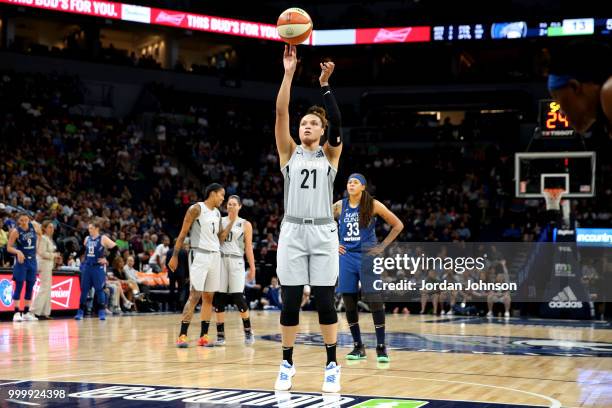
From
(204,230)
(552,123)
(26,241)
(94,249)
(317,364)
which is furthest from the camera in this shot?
(552,123)

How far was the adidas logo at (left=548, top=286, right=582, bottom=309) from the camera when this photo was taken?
68.6 ft

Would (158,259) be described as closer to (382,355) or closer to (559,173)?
(559,173)

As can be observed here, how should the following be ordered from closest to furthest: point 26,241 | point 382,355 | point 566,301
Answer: point 382,355
point 26,241
point 566,301

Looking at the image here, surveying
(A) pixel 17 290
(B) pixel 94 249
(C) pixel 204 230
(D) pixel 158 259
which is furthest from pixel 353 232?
(D) pixel 158 259

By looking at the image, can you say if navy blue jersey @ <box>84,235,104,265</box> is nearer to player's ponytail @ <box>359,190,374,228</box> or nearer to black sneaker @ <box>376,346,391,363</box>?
player's ponytail @ <box>359,190,374,228</box>

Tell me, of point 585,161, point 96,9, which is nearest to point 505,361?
point 585,161

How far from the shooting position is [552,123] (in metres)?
20.1

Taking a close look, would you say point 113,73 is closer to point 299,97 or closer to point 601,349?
point 299,97

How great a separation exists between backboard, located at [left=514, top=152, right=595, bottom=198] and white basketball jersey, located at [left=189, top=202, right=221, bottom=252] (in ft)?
36.5

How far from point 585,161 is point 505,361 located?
37.0ft

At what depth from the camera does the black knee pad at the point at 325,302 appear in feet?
23.6

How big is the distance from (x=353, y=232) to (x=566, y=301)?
12.6 metres

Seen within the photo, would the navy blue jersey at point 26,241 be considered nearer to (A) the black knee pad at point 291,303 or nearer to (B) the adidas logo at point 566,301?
(A) the black knee pad at point 291,303

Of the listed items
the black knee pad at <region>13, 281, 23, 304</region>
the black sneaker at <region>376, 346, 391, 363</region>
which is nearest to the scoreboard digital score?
the black sneaker at <region>376, 346, 391, 363</region>
